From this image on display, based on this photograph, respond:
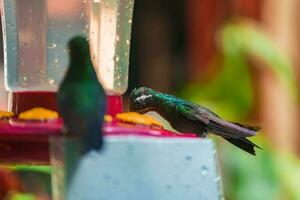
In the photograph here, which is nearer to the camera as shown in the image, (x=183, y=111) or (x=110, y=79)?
(x=183, y=111)

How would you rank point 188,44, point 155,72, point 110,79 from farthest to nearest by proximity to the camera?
1. point 155,72
2. point 188,44
3. point 110,79

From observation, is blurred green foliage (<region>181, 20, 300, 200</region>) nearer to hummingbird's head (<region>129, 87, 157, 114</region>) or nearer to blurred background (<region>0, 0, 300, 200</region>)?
blurred background (<region>0, 0, 300, 200</region>)

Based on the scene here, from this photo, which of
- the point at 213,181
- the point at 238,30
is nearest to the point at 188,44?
the point at 238,30

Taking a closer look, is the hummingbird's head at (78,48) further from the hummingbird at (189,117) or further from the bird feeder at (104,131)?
the hummingbird at (189,117)

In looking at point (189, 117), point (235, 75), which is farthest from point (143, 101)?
point (235, 75)

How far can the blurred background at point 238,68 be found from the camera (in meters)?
2.82

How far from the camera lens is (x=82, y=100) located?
42.4 inches

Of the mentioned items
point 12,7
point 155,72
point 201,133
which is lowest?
point 155,72

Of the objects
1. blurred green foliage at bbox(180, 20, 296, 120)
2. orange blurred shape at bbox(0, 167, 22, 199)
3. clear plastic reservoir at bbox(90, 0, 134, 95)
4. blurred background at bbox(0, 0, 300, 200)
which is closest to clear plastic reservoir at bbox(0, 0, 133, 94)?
clear plastic reservoir at bbox(90, 0, 134, 95)

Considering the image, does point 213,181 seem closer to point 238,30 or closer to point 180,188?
point 180,188

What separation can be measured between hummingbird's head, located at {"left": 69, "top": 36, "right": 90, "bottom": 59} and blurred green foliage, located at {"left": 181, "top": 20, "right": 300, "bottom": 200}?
1559 millimetres

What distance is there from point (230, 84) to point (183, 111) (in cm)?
176

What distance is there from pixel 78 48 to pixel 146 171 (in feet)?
0.62

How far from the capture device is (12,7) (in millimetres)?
1568
